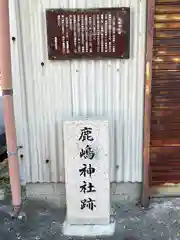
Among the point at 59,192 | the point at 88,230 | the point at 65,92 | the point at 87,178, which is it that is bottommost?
the point at 88,230

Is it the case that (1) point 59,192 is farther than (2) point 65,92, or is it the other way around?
(1) point 59,192

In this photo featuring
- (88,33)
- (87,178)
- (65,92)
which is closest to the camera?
(88,33)

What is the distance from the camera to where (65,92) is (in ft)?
17.5

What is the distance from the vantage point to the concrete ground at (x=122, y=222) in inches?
199

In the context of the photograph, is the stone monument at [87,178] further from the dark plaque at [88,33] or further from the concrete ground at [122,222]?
the dark plaque at [88,33]

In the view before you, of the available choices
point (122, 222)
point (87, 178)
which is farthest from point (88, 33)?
point (122, 222)

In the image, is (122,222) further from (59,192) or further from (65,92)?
(65,92)

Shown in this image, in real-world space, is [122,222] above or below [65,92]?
below

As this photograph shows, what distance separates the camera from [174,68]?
17.2 feet

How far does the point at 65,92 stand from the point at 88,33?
96cm

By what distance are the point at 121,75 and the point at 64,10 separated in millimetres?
1261

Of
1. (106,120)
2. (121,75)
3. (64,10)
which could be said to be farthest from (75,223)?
(64,10)

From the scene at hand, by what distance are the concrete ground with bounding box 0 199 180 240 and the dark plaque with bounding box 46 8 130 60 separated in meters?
2.46

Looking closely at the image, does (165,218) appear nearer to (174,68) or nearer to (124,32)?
(174,68)
